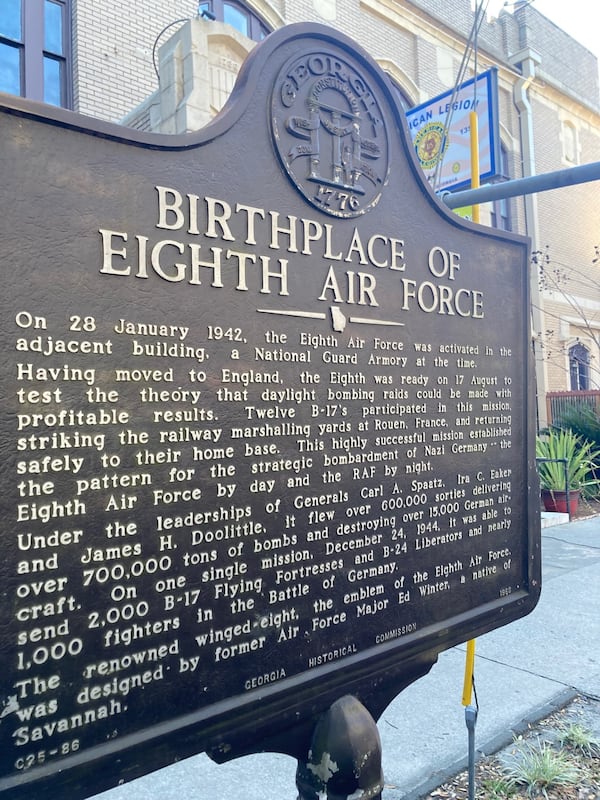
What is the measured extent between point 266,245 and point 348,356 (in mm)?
431

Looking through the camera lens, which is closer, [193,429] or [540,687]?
[193,429]

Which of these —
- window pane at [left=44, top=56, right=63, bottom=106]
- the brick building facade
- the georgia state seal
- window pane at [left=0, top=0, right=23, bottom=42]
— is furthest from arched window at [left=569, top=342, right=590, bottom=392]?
the georgia state seal

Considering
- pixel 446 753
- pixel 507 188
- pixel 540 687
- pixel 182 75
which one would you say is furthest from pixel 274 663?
pixel 182 75

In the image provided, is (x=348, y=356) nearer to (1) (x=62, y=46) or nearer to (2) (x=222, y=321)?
(2) (x=222, y=321)

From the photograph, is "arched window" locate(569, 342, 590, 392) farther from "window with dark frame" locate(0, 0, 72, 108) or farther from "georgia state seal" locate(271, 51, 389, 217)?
"georgia state seal" locate(271, 51, 389, 217)

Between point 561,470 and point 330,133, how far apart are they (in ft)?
29.1

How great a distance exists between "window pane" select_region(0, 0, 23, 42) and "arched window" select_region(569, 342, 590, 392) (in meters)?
14.3

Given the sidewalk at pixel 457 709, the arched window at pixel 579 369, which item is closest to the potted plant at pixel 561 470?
the sidewalk at pixel 457 709

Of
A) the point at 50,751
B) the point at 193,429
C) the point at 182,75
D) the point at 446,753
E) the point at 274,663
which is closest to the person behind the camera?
the point at 50,751

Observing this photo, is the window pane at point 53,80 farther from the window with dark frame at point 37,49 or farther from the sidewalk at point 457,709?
the sidewalk at point 457,709

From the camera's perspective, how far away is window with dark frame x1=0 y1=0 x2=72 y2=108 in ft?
25.4

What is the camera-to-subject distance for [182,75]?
636 centimetres

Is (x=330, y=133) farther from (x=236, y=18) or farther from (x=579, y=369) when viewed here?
(x=579, y=369)

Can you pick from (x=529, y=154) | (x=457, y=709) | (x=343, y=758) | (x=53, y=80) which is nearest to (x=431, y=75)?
(x=529, y=154)
